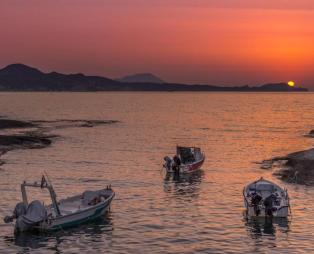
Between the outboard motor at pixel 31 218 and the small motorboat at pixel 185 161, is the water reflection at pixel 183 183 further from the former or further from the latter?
the outboard motor at pixel 31 218

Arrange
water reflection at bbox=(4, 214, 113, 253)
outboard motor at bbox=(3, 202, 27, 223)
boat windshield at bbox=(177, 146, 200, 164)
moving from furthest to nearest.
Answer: boat windshield at bbox=(177, 146, 200, 164)
outboard motor at bbox=(3, 202, 27, 223)
water reflection at bbox=(4, 214, 113, 253)

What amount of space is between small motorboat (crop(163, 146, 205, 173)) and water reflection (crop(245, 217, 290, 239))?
20.7 metres

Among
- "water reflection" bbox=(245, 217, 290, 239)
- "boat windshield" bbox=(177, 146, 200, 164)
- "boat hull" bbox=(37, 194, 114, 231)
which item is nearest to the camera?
"boat hull" bbox=(37, 194, 114, 231)

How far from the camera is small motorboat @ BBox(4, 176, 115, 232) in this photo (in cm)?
3155

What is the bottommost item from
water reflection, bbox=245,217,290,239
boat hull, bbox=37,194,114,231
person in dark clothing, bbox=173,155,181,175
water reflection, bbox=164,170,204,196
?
water reflection, bbox=245,217,290,239

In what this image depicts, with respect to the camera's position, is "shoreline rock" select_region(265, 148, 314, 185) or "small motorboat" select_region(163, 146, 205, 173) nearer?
"shoreline rock" select_region(265, 148, 314, 185)

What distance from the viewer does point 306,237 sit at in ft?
105

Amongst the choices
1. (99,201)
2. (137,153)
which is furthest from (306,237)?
(137,153)

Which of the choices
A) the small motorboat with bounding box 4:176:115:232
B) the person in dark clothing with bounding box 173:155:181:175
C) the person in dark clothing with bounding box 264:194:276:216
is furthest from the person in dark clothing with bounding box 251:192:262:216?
the person in dark clothing with bounding box 173:155:181:175

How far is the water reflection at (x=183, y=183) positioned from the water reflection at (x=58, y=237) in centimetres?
1311

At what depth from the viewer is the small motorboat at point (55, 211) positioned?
104 feet

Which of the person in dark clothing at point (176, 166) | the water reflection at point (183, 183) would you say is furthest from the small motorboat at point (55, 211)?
the person in dark clothing at point (176, 166)

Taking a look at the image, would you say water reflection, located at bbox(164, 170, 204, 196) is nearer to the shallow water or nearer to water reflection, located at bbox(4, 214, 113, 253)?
the shallow water

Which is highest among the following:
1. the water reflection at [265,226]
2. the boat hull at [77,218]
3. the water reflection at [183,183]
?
the boat hull at [77,218]
